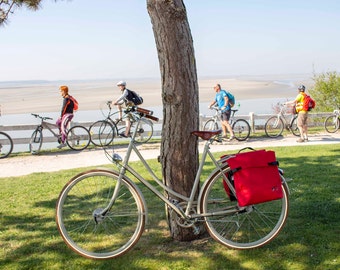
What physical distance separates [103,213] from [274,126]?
1199 cm

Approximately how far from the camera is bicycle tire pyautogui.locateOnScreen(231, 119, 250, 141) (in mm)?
14875

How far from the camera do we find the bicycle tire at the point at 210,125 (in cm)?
1457

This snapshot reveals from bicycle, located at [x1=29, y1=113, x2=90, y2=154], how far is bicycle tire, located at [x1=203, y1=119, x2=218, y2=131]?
13.6ft

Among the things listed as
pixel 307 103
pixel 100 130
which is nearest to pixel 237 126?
pixel 307 103

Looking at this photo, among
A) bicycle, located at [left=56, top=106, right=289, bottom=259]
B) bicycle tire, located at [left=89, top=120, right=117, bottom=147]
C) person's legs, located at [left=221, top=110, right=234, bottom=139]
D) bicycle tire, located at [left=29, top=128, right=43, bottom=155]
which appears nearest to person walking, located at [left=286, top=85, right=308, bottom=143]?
person's legs, located at [left=221, top=110, right=234, bottom=139]

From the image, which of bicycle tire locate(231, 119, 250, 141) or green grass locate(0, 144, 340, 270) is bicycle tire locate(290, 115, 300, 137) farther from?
green grass locate(0, 144, 340, 270)

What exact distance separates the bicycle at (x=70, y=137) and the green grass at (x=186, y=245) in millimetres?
6412

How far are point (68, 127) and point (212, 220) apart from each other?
9.78 meters

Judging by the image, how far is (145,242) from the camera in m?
4.34

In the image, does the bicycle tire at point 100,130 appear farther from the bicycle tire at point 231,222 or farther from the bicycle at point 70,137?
the bicycle tire at point 231,222

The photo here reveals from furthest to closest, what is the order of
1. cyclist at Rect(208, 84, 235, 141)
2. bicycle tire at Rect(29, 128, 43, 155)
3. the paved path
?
cyclist at Rect(208, 84, 235, 141), bicycle tire at Rect(29, 128, 43, 155), the paved path

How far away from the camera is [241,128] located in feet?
49.0

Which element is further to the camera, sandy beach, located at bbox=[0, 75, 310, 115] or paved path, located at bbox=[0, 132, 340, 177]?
A: sandy beach, located at bbox=[0, 75, 310, 115]

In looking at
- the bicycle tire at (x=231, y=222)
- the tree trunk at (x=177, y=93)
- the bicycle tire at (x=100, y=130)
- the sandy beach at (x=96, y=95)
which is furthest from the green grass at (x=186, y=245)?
the sandy beach at (x=96, y=95)
